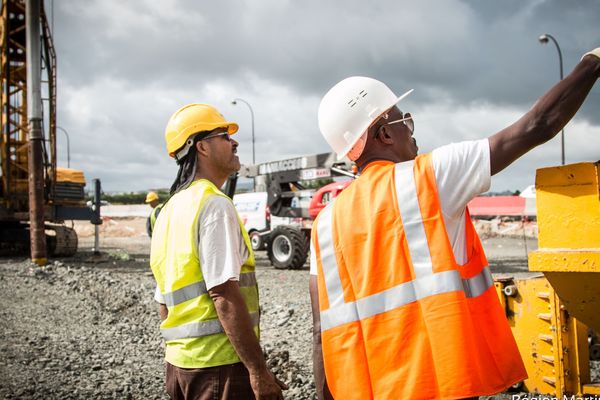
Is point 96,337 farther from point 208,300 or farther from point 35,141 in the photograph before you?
point 35,141

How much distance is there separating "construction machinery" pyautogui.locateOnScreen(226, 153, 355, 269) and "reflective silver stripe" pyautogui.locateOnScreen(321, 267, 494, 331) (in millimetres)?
11517

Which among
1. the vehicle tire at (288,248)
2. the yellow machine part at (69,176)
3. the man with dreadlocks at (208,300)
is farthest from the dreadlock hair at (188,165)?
the yellow machine part at (69,176)

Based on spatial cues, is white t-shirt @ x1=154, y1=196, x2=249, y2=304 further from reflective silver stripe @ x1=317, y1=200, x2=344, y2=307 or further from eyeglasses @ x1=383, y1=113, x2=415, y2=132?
eyeglasses @ x1=383, y1=113, x2=415, y2=132

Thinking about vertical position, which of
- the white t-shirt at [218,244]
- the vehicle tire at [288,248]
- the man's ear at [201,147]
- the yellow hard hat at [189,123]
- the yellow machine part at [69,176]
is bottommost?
the vehicle tire at [288,248]

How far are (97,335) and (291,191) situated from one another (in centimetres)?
1017

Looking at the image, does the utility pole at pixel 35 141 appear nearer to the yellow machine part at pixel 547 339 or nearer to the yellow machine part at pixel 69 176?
the yellow machine part at pixel 69 176

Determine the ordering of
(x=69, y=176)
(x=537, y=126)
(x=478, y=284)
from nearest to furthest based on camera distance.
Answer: (x=537, y=126)
(x=478, y=284)
(x=69, y=176)

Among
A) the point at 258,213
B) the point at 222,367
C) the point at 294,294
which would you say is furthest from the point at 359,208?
the point at 258,213

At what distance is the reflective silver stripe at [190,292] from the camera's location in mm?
2201

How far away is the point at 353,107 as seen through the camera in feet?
6.83

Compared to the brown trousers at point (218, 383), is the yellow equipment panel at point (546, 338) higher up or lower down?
lower down

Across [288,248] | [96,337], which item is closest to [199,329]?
[96,337]

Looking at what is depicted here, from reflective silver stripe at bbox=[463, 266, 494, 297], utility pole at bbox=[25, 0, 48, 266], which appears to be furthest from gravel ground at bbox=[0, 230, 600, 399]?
reflective silver stripe at bbox=[463, 266, 494, 297]

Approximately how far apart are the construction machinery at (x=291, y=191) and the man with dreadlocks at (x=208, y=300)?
36.4ft
